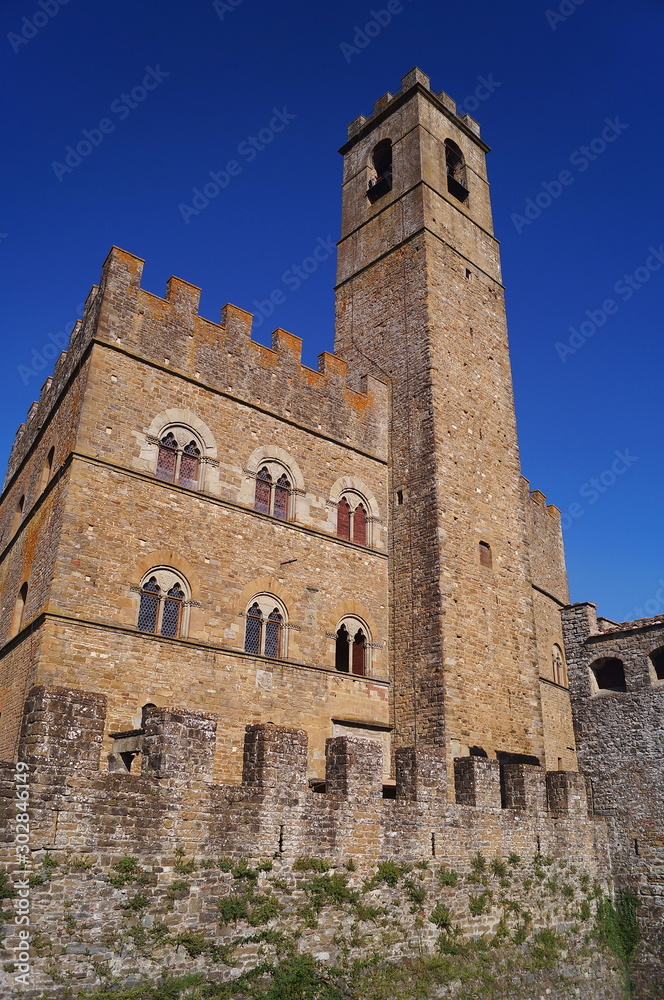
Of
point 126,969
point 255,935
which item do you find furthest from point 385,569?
point 126,969

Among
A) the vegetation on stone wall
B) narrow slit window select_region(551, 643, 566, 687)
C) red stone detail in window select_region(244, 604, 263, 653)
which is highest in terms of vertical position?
narrow slit window select_region(551, 643, 566, 687)

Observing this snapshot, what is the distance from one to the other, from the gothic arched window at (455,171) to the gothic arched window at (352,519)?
1072cm

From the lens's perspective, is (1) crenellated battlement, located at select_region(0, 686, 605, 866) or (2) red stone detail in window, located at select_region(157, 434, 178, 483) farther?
(2) red stone detail in window, located at select_region(157, 434, 178, 483)

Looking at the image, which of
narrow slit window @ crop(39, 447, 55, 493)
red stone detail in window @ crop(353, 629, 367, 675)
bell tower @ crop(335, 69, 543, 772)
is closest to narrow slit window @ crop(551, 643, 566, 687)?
bell tower @ crop(335, 69, 543, 772)

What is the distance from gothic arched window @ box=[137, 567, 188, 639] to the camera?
13281 mm

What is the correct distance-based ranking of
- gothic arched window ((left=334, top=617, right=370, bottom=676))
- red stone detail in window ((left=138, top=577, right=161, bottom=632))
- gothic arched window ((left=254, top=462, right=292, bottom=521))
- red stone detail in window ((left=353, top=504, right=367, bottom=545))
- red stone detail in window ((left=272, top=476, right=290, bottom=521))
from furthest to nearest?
1. red stone detail in window ((left=353, top=504, right=367, bottom=545))
2. gothic arched window ((left=334, top=617, right=370, bottom=676))
3. red stone detail in window ((left=272, top=476, right=290, bottom=521))
4. gothic arched window ((left=254, top=462, right=292, bottom=521))
5. red stone detail in window ((left=138, top=577, right=161, bottom=632))

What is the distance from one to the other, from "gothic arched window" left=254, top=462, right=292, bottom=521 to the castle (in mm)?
67

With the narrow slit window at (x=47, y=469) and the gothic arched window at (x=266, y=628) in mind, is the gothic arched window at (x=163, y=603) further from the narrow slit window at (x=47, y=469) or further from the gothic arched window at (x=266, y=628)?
the narrow slit window at (x=47, y=469)

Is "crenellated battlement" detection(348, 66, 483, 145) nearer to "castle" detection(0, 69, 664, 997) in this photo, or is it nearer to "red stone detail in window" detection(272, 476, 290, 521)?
"castle" detection(0, 69, 664, 997)

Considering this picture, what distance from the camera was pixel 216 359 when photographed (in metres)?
15.9

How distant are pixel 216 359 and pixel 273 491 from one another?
3017mm

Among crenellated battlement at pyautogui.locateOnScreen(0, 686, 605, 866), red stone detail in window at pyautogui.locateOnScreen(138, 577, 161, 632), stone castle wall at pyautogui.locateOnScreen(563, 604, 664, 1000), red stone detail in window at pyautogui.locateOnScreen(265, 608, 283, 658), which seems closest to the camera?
crenellated battlement at pyautogui.locateOnScreen(0, 686, 605, 866)

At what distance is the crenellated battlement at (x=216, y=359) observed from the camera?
14.7 m

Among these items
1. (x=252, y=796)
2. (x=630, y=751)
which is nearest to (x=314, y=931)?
(x=252, y=796)
